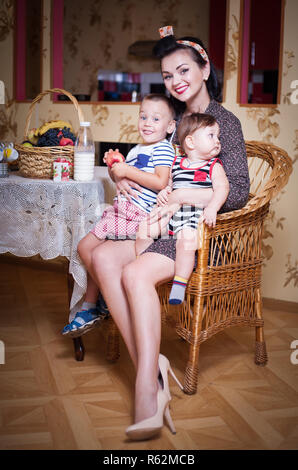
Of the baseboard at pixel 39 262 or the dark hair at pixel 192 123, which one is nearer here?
the dark hair at pixel 192 123

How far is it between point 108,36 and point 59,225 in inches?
159

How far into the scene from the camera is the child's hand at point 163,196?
1950 millimetres

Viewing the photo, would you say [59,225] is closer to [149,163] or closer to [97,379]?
[149,163]

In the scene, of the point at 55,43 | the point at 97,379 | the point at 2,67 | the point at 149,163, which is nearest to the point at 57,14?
the point at 55,43

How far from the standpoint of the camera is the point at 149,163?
6.77 ft

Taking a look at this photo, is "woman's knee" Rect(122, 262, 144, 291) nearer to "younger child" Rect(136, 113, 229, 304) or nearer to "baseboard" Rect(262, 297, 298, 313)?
"younger child" Rect(136, 113, 229, 304)

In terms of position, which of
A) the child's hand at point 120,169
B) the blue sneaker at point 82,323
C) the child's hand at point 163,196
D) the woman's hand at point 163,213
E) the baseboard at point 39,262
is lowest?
the baseboard at point 39,262

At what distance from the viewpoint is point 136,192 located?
6.75 feet

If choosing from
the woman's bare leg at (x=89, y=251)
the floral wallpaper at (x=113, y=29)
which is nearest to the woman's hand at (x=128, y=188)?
the woman's bare leg at (x=89, y=251)

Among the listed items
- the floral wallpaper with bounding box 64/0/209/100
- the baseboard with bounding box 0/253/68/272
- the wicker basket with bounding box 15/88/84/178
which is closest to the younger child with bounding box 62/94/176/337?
the wicker basket with bounding box 15/88/84/178

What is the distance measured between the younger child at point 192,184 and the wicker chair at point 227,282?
0.08 metres

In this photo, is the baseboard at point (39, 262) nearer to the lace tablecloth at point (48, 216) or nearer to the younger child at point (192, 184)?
the lace tablecloth at point (48, 216)

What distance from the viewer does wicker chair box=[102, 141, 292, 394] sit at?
1.91m

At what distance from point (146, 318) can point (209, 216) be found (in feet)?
1.41
